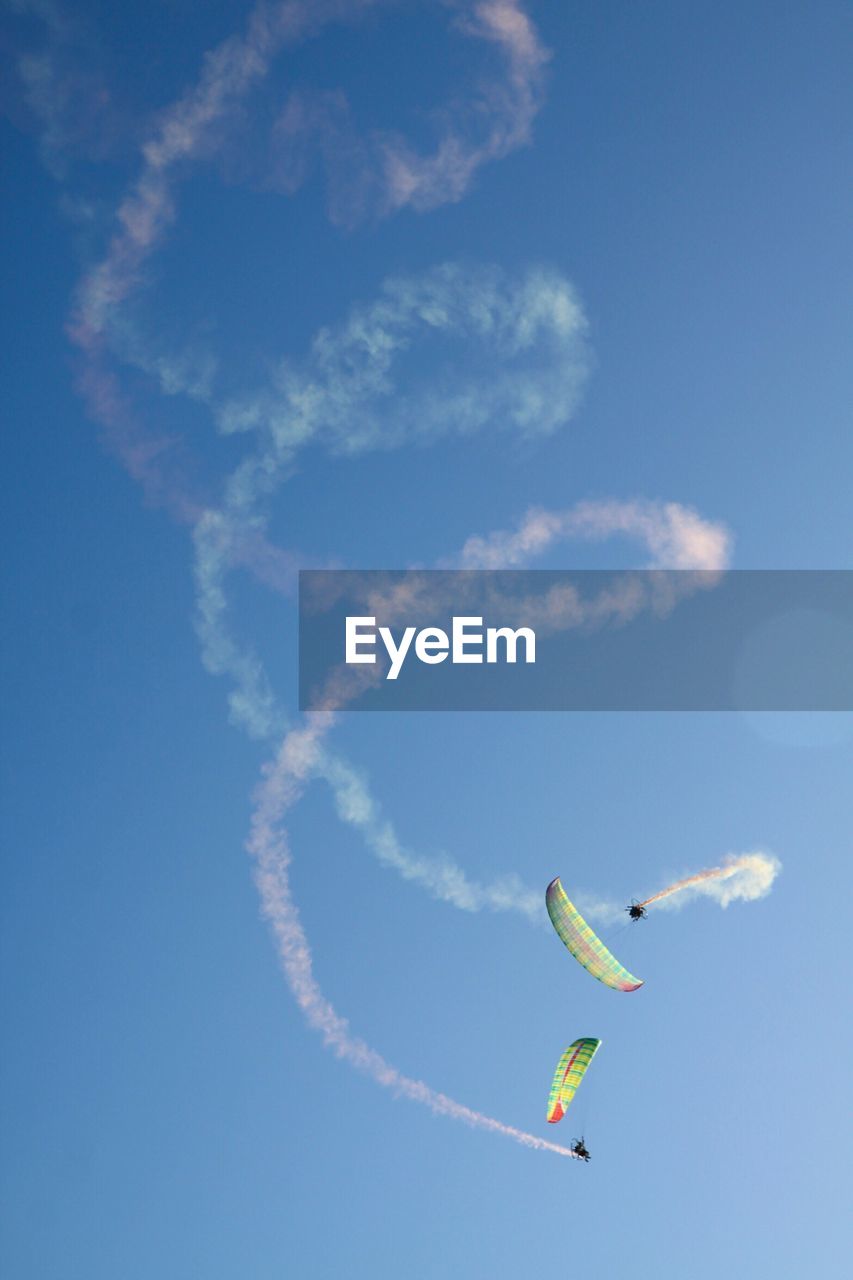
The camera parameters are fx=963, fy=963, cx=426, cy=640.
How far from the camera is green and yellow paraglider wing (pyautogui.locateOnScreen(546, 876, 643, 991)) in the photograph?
192 ft

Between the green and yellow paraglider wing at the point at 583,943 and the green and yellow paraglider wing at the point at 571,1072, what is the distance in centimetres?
673

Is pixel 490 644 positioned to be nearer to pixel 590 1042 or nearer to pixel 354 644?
pixel 354 644

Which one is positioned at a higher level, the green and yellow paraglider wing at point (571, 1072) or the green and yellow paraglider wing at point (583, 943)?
the green and yellow paraglider wing at point (583, 943)

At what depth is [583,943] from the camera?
58.8 m

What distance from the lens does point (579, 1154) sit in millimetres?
70250

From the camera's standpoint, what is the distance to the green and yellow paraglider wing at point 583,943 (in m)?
58.6

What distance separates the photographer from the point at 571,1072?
63.1m

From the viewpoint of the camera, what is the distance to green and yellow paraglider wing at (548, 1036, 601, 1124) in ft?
206

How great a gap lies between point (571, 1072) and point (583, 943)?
10717 millimetres

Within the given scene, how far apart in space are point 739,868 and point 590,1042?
50.7 ft

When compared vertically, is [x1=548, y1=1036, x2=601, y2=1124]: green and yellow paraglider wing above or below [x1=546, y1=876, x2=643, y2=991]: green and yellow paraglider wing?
below

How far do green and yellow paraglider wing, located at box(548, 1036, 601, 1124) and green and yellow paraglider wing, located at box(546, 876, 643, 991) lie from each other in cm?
673

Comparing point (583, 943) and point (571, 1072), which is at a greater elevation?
point (583, 943)

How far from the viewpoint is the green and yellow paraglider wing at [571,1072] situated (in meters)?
62.8
